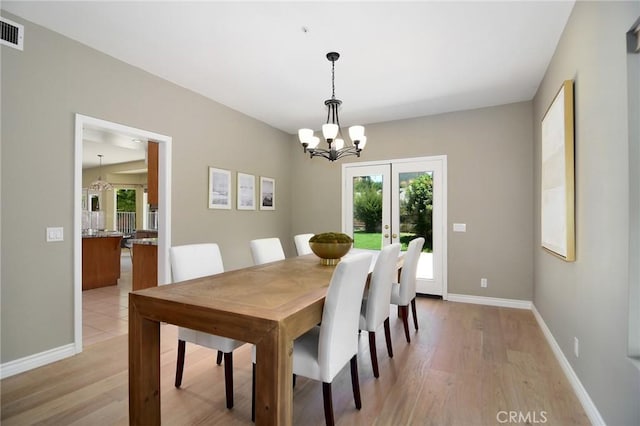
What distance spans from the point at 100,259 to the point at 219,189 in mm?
2623

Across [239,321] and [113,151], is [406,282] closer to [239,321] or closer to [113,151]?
[239,321]

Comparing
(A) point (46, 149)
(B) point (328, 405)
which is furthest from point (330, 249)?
(A) point (46, 149)

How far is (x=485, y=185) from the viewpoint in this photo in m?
4.26

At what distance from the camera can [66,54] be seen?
2623 mm

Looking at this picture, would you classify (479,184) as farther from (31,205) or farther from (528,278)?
(31,205)

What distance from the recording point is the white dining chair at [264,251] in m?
2.92

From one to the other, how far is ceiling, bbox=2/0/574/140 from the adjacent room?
21 millimetres

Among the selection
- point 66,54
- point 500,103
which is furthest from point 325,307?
point 500,103

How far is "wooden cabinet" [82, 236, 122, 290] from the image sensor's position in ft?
16.0

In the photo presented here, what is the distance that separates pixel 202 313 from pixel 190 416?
85cm

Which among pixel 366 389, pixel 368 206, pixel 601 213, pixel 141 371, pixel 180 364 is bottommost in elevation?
pixel 366 389

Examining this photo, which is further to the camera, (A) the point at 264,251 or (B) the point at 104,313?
(B) the point at 104,313

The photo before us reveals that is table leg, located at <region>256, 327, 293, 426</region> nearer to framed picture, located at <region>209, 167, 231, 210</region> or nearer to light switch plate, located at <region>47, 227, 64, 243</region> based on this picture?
light switch plate, located at <region>47, 227, 64, 243</region>

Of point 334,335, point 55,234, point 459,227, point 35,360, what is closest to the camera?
point 334,335
